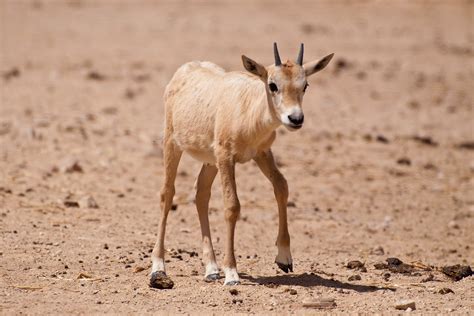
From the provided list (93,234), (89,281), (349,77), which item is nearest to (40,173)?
(93,234)

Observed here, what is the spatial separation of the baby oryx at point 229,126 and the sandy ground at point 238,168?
0.34 metres

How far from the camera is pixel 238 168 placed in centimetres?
1487

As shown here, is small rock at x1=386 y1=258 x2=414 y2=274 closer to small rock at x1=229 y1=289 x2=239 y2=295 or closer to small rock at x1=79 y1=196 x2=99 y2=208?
small rock at x1=229 y1=289 x2=239 y2=295

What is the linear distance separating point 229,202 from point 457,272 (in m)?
2.23

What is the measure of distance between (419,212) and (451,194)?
51.6 inches

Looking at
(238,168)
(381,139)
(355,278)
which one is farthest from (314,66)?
(381,139)

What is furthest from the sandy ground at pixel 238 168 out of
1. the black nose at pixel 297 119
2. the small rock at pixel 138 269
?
the black nose at pixel 297 119

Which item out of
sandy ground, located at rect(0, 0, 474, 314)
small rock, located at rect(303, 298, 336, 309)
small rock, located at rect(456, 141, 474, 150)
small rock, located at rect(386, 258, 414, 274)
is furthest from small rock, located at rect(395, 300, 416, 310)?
small rock, located at rect(456, 141, 474, 150)

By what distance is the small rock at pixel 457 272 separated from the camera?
9953mm

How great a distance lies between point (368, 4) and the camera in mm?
33500

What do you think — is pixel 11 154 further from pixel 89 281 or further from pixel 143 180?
pixel 89 281

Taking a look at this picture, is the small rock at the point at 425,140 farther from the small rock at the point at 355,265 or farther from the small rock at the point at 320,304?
the small rock at the point at 320,304

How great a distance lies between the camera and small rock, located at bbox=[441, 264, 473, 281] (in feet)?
32.7

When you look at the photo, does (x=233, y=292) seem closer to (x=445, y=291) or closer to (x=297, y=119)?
(x=297, y=119)
